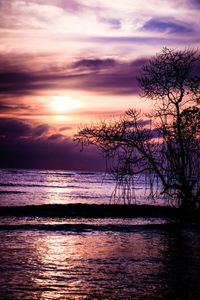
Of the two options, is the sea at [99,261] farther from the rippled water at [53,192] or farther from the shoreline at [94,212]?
the rippled water at [53,192]

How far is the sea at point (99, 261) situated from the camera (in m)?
10.9

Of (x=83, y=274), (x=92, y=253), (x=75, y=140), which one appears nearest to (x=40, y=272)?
(x=83, y=274)

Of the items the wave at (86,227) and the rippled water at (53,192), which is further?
the rippled water at (53,192)

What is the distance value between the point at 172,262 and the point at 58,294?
5.46 meters

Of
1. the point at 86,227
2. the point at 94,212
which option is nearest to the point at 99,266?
the point at 86,227

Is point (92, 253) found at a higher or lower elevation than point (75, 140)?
lower

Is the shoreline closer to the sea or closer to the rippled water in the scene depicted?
the rippled water

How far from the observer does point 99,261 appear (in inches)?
575

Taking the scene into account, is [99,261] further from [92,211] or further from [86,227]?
[92,211]

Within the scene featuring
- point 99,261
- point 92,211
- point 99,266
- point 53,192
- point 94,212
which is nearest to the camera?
point 99,266

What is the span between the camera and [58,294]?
1043 cm

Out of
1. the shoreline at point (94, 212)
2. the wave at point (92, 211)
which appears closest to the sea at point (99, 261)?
the shoreline at point (94, 212)

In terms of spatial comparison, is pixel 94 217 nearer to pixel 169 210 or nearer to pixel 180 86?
pixel 169 210

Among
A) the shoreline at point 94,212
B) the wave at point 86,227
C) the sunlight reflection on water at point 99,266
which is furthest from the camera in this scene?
the shoreline at point 94,212
